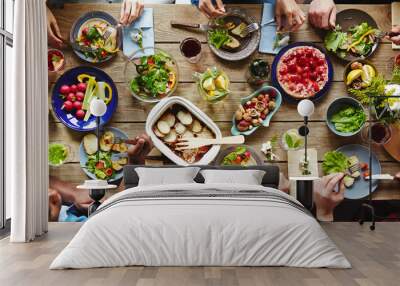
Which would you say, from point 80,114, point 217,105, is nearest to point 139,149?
point 80,114

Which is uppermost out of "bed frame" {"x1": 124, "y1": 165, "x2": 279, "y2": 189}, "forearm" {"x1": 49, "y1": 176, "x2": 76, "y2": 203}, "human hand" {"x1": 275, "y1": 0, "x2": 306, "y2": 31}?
"human hand" {"x1": 275, "y1": 0, "x2": 306, "y2": 31}

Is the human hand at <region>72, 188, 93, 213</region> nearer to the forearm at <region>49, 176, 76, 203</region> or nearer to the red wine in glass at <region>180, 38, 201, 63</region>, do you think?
the forearm at <region>49, 176, 76, 203</region>

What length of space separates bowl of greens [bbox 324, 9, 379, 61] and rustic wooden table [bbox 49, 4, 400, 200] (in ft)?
0.30

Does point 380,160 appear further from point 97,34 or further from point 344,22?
point 97,34

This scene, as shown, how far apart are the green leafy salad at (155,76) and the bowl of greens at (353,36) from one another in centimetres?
180

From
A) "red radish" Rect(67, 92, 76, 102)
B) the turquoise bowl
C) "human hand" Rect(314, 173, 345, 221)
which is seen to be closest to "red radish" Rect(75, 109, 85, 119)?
"red radish" Rect(67, 92, 76, 102)

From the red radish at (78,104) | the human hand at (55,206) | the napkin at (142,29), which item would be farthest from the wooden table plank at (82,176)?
the napkin at (142,29)

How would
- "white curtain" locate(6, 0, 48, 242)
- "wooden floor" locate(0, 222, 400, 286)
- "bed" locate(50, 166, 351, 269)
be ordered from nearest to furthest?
"wooden floor" locate(0, 222, 400, 286)
"bed" locate(50, 166, 351, 269)
"white curtain" locate(6, 0, 48, 242)

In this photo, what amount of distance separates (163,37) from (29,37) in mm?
1697

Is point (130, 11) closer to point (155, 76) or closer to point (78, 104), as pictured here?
point (155, 76)

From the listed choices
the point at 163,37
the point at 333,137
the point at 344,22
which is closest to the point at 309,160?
the point at 333,137

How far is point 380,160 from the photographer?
21.6 feet

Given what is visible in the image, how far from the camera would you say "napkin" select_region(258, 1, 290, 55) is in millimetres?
6559

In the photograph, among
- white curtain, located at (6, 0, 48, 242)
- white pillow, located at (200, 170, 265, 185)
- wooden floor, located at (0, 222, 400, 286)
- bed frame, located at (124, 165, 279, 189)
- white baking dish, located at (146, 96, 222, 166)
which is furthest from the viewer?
white baking dish, located at (146, 96, 222, 166)
